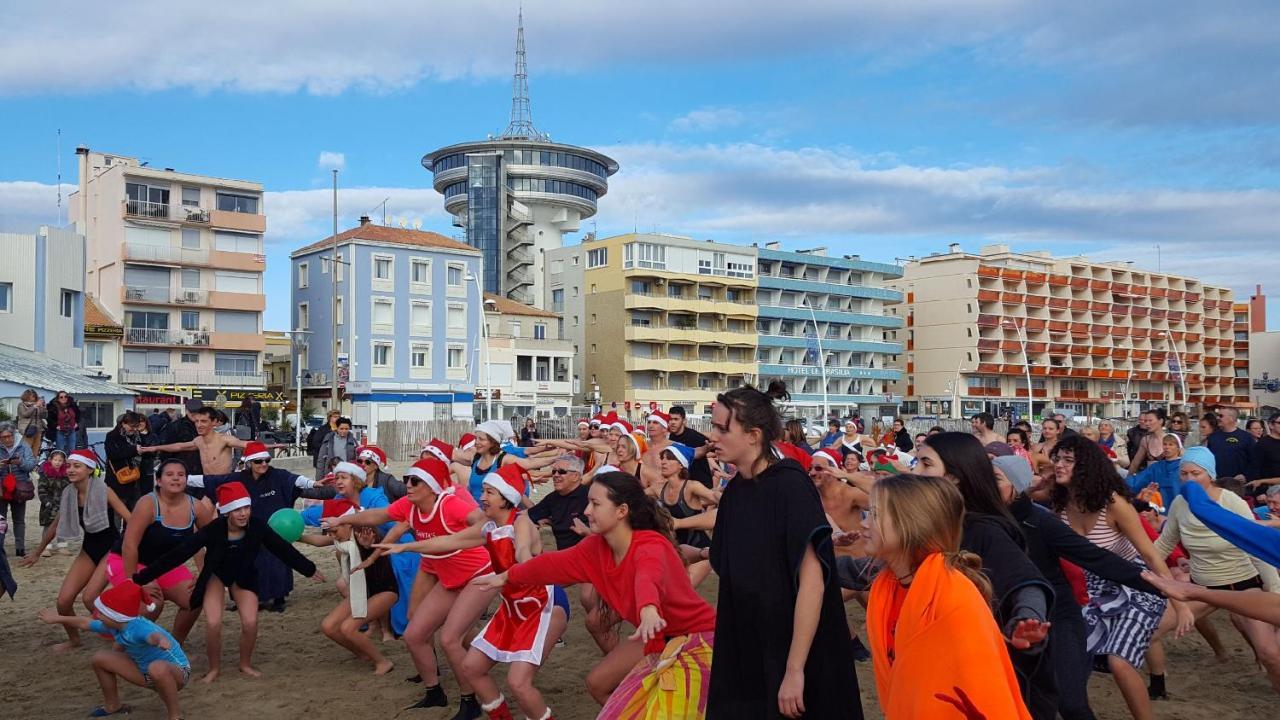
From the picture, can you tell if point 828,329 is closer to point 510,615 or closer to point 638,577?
point 510,615

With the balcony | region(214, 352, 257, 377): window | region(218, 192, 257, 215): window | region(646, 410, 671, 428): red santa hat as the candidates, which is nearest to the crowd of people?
region(646, 410, 671, 428): red santa hat

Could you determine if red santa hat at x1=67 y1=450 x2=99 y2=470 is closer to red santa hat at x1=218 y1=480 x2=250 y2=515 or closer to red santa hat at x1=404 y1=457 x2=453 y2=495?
red santa hat at x1=218 y1=480 x2=250 y2=515

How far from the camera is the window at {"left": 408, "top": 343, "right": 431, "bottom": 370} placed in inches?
2256

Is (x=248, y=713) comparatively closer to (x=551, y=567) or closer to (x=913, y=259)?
(x=551, y=567)

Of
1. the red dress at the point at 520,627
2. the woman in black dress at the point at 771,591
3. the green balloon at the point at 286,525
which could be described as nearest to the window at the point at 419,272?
the green balloon at the point at 286,525

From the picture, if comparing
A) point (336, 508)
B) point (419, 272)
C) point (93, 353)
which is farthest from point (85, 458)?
point (419, 272)

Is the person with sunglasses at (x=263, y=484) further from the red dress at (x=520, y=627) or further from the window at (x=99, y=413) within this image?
the window at (x=99, y=413)

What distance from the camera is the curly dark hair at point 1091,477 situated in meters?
5.59

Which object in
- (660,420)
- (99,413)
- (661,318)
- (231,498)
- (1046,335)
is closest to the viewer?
(231,498)

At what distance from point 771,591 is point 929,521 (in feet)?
2.64

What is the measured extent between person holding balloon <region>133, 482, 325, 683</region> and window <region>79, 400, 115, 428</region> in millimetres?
26663

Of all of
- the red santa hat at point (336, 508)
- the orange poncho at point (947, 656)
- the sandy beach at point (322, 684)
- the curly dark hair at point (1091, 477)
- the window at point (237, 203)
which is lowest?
the sandy beach at point (322, 684)

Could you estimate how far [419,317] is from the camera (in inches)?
2276

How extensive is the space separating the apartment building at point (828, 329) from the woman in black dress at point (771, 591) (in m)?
67.7
